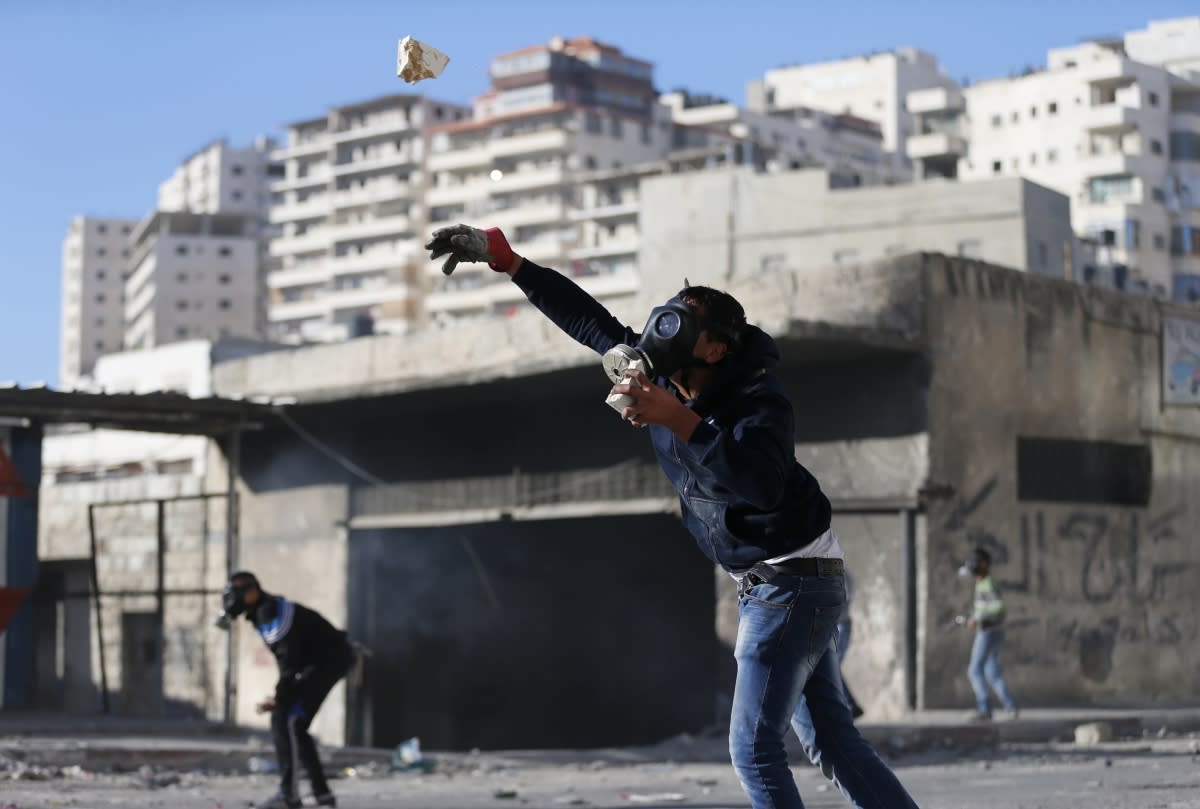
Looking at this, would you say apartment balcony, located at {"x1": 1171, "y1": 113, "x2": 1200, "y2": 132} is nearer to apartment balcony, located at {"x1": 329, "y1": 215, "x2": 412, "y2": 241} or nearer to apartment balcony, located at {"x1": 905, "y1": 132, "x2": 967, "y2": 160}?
apartment balcony, located at {"x1": 905, "y1": 132, "x2": 967, "y2": 160}

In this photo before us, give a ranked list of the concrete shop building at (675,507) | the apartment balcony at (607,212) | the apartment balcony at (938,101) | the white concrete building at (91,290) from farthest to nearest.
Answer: the white concrete building at (91,290)
the apartment balcony at (938,101)
the apartment balcony at (607,212)
the concrete shop building at (675,507)

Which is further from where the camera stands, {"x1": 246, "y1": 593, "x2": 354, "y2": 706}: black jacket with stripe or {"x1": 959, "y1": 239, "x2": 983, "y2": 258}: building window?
{"x1": 959, "y1": 239, "x2": 983, "y2": 258}: building window

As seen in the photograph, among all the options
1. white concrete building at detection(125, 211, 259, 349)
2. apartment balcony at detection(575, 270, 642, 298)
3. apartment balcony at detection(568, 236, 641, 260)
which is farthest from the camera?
white concrete building at detection(125, 211, 259, 349)

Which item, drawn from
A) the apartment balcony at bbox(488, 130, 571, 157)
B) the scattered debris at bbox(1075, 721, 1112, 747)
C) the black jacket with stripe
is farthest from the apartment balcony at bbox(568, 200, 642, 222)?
the black jacket with stripe

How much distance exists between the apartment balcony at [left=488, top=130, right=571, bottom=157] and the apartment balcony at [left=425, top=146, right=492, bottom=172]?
1.10 m

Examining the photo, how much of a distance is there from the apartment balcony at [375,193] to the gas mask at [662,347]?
12007cm

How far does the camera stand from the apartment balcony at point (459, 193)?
11771 cm

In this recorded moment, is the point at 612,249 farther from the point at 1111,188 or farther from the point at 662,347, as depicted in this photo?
the point at 662,347

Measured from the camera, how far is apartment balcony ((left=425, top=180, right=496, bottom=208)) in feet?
386

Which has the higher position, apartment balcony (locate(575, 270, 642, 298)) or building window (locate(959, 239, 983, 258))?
apartment balcony (locate(575, 270, 642, 298))

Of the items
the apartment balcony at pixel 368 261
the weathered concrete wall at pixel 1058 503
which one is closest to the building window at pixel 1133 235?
the apartment balcony at pixel 368 261

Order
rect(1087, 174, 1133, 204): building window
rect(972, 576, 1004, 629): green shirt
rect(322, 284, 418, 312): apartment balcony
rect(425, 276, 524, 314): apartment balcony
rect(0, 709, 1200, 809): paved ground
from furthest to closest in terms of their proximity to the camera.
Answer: rect(322, 284, 418, 312): apartment balcony
rect(425, 276, 524, 314): apartment balcony
rect(1087, 174, 1133, 204): building window
rect(972, 576, 1004, 629): green shirt
rect(0, 709, 1200, 809): paved ground

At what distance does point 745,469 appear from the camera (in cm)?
475

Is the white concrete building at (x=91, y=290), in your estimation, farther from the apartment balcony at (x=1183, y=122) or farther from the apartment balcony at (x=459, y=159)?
the apartment balcony at (x=1183, y=122)
